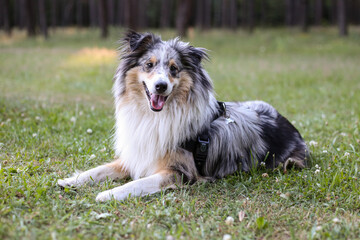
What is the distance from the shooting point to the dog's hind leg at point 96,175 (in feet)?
11.9

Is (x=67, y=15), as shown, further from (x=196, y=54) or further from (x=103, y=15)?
(x=196, y=54)

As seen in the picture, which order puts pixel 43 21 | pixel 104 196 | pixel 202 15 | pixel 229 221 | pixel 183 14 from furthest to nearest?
pixel 202 15
pixel 43 21
pixel 183 14
pixel 104 196
pixel 229 221

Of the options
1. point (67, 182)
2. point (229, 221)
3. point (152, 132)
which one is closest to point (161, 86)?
point (152, 132)

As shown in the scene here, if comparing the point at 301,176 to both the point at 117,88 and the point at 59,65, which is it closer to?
the point at 117,88

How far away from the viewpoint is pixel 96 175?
12.7 ft

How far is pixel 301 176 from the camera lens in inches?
155

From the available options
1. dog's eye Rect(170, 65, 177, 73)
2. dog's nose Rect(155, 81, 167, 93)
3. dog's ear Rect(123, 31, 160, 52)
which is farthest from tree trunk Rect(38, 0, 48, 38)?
dog's nose Rect(155, 81, 167, 93)

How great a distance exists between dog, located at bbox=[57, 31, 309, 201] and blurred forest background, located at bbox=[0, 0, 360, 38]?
14.7 metres

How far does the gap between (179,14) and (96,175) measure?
751 inches

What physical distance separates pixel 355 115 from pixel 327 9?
52.1 metres

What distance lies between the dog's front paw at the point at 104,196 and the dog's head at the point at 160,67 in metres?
0.97

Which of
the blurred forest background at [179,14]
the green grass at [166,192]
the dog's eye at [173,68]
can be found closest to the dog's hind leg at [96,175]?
the green grass at [166,192]

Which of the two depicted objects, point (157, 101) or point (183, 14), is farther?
point (183, 14)

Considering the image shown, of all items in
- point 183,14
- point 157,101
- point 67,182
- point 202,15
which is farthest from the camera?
point 202,15
